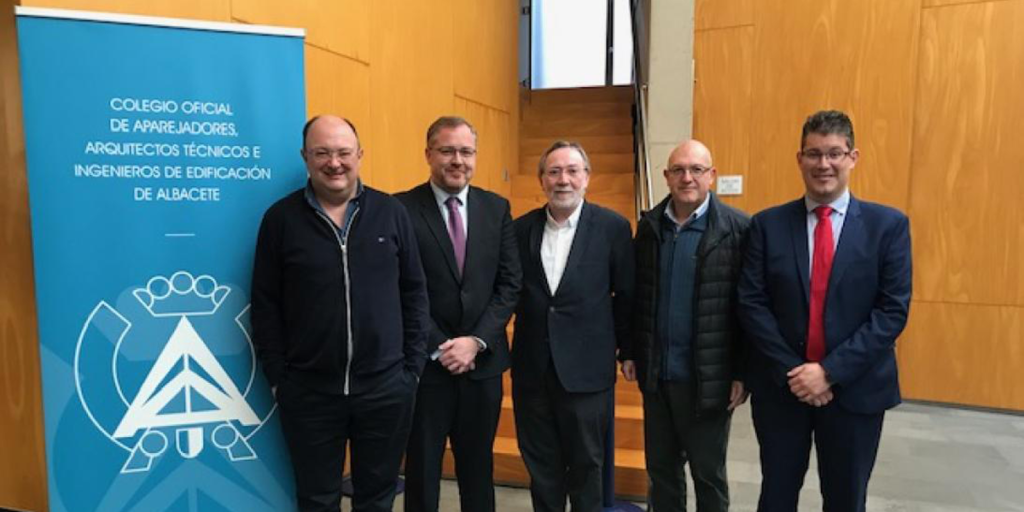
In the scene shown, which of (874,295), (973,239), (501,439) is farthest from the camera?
(973,239)

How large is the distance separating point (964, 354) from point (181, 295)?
4.93m

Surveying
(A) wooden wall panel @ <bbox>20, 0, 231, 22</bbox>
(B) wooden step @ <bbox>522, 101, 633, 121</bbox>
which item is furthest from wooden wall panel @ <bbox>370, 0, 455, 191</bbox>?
(B) wooden step @ <bbox>522, 101, 633, 121</bbox>

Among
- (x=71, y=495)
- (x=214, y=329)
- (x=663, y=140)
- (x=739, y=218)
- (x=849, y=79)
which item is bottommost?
(x=71, y=495)

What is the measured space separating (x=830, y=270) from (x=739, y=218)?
14.7 inches

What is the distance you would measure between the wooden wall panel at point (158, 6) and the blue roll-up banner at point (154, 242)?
59 cm

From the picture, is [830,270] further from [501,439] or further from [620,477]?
[501,439]

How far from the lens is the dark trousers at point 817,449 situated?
196cm

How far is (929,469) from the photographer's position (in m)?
3.46

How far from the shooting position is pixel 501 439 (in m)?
3.38

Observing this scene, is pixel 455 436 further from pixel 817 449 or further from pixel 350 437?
pixel 817 449

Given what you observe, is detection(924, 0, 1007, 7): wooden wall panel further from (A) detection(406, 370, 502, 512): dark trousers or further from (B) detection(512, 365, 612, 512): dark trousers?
(A) detection(406, 370, 502, 512): dark trousers

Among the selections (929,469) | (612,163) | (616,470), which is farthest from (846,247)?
(612,163)

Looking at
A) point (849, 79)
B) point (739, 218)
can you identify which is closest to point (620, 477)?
point (739, 218)

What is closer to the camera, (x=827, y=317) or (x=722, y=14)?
(x=827, y=317)
